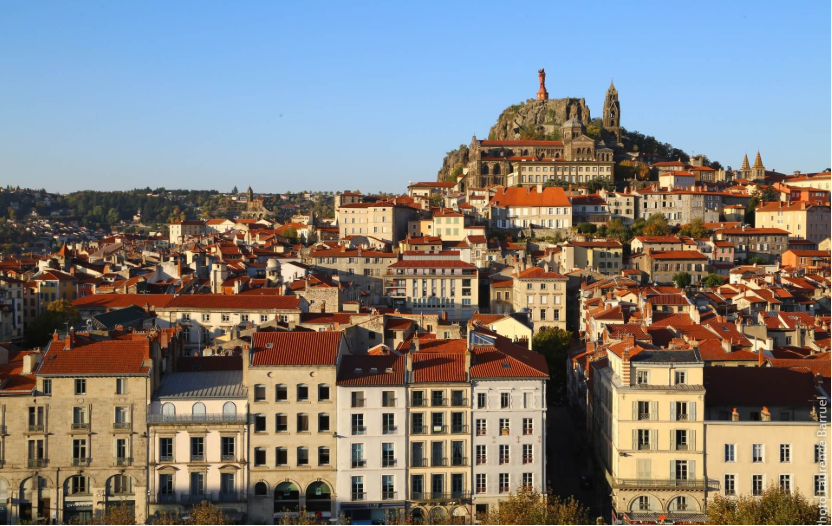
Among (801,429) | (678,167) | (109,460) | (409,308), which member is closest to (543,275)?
(409,308)

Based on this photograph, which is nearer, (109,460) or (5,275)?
(109,460)

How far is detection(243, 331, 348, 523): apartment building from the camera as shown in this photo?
34219 mm

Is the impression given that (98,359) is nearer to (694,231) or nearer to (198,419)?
(198,419)

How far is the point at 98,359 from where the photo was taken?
1351 inches

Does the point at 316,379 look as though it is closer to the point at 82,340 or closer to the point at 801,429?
the point at 82,340

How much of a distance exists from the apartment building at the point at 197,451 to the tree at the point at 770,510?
1513 centimetres

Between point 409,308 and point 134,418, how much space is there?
47844 millimetres

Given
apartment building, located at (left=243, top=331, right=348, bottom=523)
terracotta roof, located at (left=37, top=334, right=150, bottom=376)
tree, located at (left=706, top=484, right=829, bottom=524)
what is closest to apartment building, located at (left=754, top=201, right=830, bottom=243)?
tree, located at (left=706, top=484, right=829, bottom=524)

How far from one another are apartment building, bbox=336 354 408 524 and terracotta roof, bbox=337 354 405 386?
1.7 inches

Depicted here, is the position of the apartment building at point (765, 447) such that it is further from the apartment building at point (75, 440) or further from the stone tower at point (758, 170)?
the stone tower at point (758, 170)

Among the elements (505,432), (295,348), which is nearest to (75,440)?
(295,348)

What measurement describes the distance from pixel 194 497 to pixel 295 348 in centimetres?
582

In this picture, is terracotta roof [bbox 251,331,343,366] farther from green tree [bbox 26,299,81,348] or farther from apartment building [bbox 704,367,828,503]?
green tree [bbox 26,299,81,348]

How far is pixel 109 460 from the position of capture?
111 ft
